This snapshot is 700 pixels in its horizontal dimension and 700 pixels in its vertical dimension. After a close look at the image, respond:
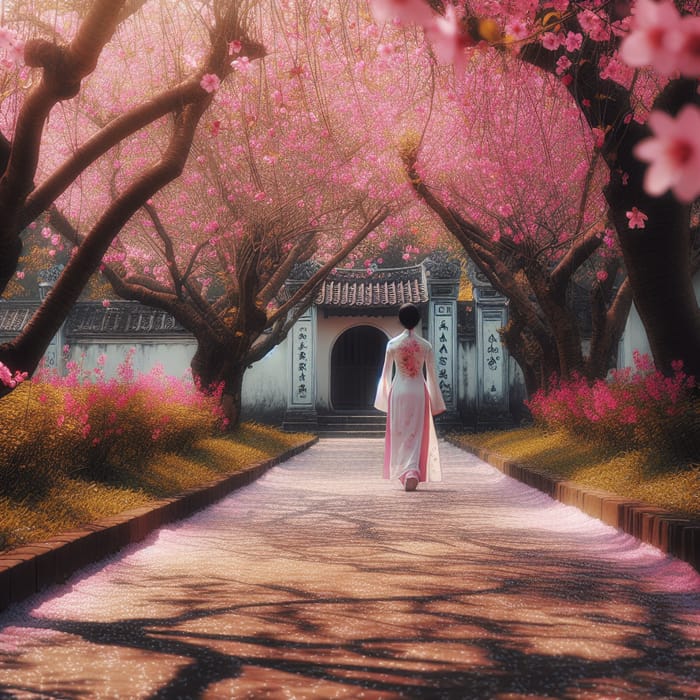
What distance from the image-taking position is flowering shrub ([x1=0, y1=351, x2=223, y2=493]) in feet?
23.5

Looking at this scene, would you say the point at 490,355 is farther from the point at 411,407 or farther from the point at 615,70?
the point at 615,70

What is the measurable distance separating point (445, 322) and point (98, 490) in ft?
68.0

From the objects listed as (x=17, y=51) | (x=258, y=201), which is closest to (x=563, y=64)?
(x=17, y=51)

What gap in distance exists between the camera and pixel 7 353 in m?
6.42

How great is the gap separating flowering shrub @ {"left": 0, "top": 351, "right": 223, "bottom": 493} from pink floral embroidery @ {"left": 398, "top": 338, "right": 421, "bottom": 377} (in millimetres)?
2734

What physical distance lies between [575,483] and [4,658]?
7.40 m

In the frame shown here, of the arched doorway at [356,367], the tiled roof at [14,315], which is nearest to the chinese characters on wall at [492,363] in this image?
the arched doorway at [356,367]

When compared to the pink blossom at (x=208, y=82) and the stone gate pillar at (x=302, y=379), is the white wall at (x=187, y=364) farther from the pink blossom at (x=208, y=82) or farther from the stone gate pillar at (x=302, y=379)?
the pink blossom at (x=208, y=82)

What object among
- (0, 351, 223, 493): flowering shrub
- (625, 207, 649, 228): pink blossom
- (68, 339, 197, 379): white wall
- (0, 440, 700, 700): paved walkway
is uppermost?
(625, 207, 649, 228): pink blossom

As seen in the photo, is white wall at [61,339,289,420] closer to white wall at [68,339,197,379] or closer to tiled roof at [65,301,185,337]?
white wall at [68,339,197,379]

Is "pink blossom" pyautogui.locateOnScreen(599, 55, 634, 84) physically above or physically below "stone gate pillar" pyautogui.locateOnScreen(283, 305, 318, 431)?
above

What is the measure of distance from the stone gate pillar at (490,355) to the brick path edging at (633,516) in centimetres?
1525

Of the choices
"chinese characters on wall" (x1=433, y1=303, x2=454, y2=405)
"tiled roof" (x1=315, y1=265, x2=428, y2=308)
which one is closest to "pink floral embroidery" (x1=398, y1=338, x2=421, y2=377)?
"chinese characters on wall" (x1=433, y1=303, x2=454, y2=405)

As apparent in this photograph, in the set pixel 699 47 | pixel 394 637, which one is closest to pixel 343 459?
pixel 394 637
